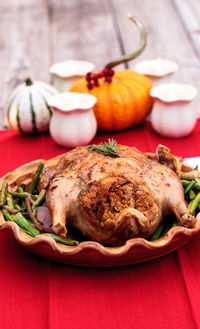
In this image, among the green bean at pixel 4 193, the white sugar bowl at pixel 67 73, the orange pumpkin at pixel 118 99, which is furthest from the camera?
the white sugar bowl at pixel 67 73

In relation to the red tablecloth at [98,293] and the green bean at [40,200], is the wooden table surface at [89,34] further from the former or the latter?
the red tablecloth at [98,293]

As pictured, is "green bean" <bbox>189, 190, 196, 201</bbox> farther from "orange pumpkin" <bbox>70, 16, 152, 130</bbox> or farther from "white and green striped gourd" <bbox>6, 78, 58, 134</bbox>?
"white and green striped gourd" <bbox>6, 78, 58, 134</bbox>

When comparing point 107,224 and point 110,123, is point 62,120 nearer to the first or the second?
point 110,123

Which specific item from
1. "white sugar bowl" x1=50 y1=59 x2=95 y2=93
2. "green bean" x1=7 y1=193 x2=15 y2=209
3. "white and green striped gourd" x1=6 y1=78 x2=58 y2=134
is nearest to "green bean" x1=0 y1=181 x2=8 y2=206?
"green bean" x1=7 y1=193 x2=15 y2=209

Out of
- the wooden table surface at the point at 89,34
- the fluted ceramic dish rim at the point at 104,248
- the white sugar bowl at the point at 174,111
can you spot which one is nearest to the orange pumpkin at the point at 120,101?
the white sugar bowl at the point at 174,111

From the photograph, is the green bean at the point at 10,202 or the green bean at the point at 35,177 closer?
the green bean at the point at 10,202

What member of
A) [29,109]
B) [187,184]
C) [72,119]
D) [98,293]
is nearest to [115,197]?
[98,293]

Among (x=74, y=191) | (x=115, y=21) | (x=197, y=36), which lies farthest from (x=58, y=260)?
(x=115, y=21)
